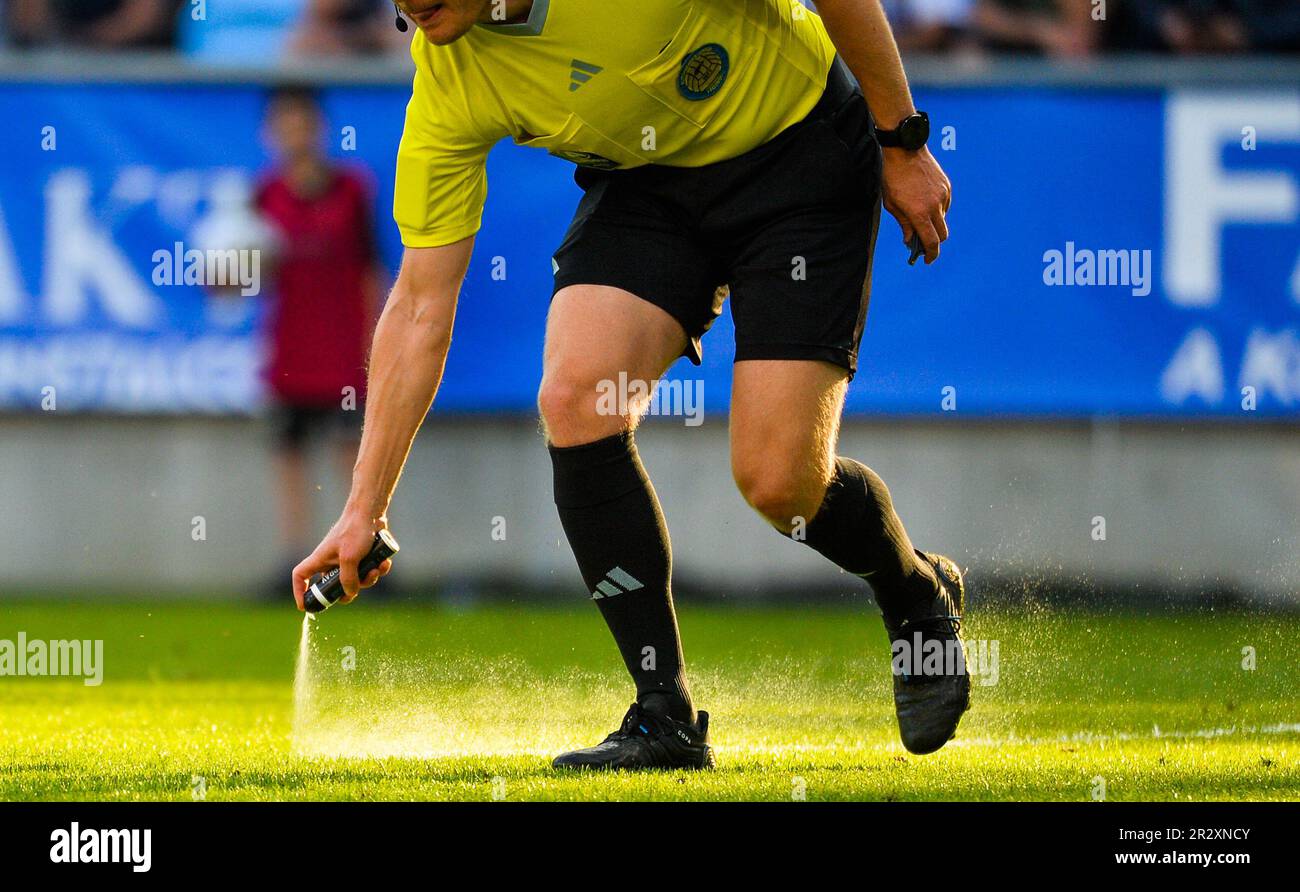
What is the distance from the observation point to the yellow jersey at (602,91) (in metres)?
3.74

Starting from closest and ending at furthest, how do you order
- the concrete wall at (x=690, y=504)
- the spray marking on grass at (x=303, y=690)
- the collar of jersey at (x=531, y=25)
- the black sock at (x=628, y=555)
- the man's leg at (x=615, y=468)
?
the collar of jersey at (x=531, y=25)
the man's leg at (x=615, y=468)
the black sock at (x=628, y=555)
the spray marking on grass at (x=303, y=690)
the concrete wall at (x=690, y=504)

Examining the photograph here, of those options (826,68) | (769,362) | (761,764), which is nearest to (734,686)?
(761,764)

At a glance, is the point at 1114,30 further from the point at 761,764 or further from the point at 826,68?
the point at 761,764

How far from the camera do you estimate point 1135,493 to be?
8055 millimetres

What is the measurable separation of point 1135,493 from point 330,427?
11.7 feet

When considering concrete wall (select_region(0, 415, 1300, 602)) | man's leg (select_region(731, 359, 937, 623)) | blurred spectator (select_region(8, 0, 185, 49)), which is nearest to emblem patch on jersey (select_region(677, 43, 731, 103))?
man's leg (select_region(731, 359, 937, 623))

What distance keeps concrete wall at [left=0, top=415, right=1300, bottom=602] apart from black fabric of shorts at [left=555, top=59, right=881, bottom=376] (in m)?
3.96

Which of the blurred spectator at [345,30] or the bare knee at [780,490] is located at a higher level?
the blurred spectator at [345,30]

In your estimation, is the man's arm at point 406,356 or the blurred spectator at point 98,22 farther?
the blurred spectator at point 98,22

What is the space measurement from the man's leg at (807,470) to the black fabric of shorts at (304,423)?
4528mm

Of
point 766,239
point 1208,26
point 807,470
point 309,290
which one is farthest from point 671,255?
point 1208,26

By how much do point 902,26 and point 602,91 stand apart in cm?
520

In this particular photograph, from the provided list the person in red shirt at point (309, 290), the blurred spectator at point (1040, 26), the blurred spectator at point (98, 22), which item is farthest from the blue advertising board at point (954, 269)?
the blurred spectator at point (98, 22)

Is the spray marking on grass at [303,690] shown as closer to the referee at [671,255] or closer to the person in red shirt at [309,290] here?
the referee at [671,255]
